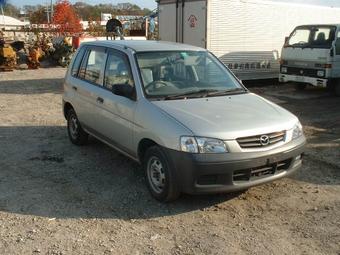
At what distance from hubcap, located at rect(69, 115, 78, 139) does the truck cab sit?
25.3 ft

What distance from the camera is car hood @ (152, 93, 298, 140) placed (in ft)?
15.4

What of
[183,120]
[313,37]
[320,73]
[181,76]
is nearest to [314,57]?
[320,73]

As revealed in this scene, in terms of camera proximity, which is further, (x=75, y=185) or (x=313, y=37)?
(x=313, y=37)

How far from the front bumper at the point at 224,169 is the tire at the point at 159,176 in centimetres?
9

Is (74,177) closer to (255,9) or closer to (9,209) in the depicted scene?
(9,209)

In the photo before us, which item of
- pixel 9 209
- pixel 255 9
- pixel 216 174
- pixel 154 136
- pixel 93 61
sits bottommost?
pixel 9 209

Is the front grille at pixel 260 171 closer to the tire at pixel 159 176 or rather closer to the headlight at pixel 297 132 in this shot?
the headlight at pixel 297 132

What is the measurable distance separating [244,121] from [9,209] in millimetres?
2741

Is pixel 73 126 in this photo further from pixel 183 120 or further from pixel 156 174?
pixel 183 120

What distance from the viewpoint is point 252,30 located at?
14305mm

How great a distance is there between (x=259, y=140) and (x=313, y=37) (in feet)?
30.7

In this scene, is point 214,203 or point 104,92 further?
point 104,92

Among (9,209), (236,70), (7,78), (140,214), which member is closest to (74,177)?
(9,209)

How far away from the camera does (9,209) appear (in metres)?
5.01
